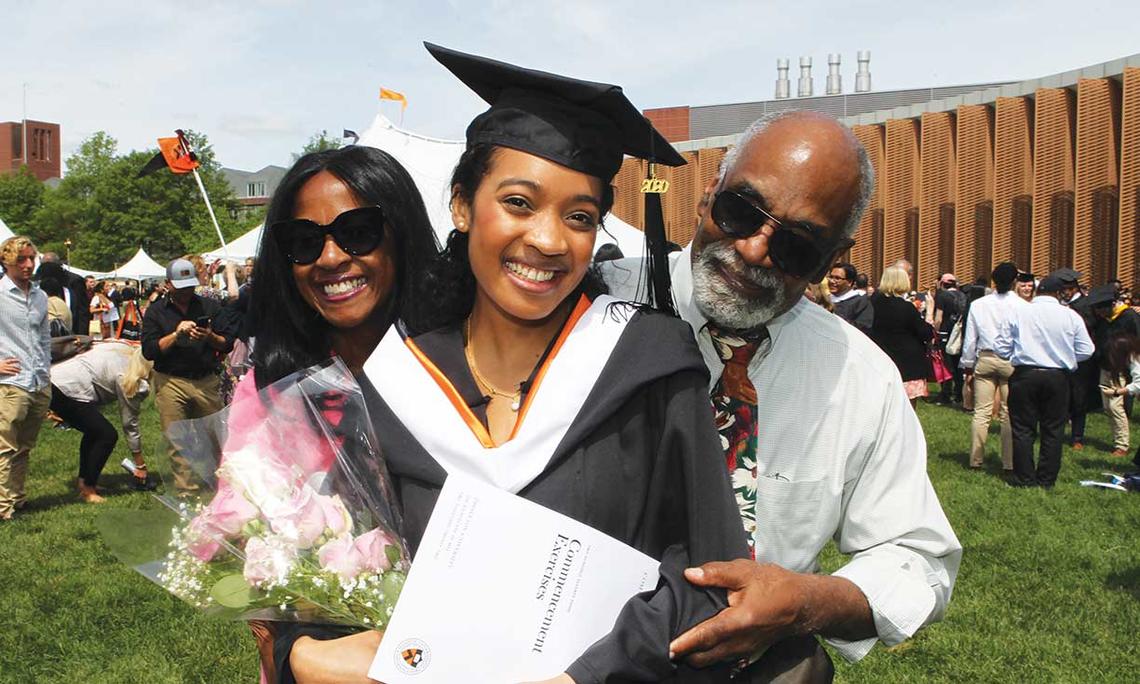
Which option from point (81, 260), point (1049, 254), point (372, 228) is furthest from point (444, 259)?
point (81, 260)

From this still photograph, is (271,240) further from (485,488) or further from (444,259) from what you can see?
(485,488)

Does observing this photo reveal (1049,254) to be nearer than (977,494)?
No

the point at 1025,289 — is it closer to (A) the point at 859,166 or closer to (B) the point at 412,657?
(A) the point at 859,166

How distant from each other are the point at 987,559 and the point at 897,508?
210 inches

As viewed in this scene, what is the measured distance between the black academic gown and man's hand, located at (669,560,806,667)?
3cm

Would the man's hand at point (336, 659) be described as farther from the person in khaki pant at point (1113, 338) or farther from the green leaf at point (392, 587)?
the person in khaki pant at point (1113, 338)

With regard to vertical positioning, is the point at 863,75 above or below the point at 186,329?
above

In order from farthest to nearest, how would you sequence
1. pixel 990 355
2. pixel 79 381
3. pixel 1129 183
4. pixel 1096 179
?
pixel 1096 179 < pixel 1129 183 < pixel 990 355 < pixel 79 381

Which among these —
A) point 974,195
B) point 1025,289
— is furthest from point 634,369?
point 974,195

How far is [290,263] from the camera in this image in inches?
88.0

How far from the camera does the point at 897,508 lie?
183 cm

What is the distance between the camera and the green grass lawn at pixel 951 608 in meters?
4.71

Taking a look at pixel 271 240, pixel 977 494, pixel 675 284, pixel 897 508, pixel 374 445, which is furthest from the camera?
pixel 977 494

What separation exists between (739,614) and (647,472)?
275 millimetres
